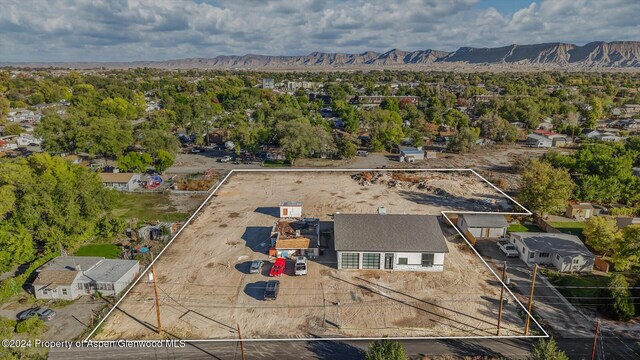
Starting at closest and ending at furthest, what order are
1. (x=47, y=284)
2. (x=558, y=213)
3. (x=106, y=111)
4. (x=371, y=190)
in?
(x=47, y=284), (x=558, y=213), (x=371, y=190), (x=106, y=111)

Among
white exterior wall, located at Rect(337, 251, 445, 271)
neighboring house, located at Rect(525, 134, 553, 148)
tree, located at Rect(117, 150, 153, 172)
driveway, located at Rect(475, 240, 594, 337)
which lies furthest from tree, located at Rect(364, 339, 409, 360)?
neighboring house, located at Rect(525, 134, 553, 148)

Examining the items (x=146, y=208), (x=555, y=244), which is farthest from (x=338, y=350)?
(x=146, y=208)

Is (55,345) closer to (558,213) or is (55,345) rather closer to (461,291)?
(461,291)

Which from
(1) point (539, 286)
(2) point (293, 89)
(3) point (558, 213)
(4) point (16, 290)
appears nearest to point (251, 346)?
(4) point (16, 290)

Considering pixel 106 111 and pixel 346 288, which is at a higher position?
pixel 106 111

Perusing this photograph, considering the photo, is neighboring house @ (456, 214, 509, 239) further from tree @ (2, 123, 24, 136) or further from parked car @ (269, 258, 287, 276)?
tree @ (2, 123, 24, 136)

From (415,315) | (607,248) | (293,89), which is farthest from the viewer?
(293,89)
